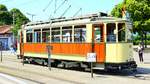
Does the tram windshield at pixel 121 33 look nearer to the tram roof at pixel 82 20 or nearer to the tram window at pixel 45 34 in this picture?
the tram roof at pixel 82 20

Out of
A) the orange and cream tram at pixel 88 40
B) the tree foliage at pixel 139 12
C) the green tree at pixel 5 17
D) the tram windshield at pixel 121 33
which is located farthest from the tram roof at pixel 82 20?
the green tree at pixel 5 17

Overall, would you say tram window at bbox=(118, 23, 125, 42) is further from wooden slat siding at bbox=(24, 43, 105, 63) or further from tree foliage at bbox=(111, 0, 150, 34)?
tree foliage at bbox=(111, 0, 150, 34)

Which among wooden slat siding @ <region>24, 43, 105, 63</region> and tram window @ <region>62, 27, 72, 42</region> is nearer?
wooden slat siding @ <region>24, 43, 105, 63</region>

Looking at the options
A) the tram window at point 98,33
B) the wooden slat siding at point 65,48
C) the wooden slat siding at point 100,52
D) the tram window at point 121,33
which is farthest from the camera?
the wooden slat siding at point 65,48

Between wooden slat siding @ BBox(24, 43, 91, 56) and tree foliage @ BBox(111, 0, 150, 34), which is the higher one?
tree foliage @ BBox(111, 0, 150, 34)

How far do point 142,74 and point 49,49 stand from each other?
658 centimetres

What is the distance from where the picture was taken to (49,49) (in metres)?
27.6

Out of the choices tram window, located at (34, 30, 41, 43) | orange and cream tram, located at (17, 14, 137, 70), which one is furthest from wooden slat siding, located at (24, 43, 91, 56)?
tram window, located at (34, 30, 41, 43)

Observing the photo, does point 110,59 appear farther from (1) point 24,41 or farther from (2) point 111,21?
(1) point 24,41

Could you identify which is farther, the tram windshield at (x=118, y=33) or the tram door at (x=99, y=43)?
the tram door at (x=99, y=43)

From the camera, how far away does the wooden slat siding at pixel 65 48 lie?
83.0ft

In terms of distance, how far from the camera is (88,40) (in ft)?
81.9

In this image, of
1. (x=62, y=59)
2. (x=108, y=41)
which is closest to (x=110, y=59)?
(x=108, y=41)

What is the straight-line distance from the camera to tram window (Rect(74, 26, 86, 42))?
83.5 ft
